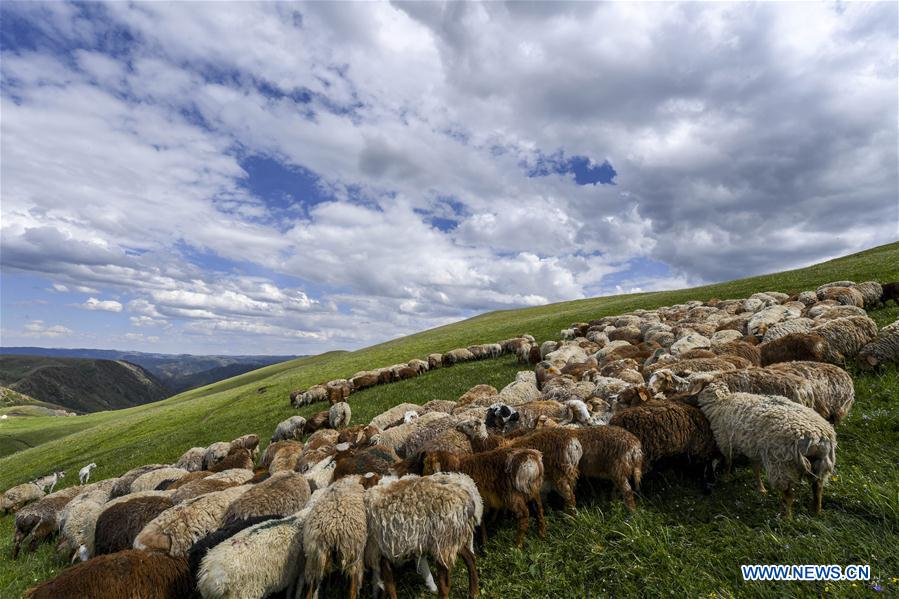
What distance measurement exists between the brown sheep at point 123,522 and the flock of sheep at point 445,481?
0.10 ft

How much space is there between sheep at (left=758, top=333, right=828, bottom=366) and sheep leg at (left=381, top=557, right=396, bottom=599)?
1158 cm

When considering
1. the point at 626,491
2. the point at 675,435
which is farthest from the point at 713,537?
the point at 675,435

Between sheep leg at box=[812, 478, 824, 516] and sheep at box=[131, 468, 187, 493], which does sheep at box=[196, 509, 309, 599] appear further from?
sheep at box=[131, 468, 187, 493]

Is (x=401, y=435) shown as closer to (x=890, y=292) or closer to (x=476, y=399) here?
(x=476, y=399)

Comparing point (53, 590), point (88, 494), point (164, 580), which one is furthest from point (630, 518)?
point (88, 494)

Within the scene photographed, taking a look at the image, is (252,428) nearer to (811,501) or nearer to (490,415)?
(490,415)

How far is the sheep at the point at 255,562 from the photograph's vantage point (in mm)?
5602

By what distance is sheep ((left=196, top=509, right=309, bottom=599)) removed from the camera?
18.4 feet

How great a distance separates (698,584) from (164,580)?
7.43 metres

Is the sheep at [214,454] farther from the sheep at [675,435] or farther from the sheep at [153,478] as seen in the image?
the sheep at [675,435]

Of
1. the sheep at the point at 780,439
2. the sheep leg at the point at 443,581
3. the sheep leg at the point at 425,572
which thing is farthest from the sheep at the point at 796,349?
the sheep leg at the point at 425,572

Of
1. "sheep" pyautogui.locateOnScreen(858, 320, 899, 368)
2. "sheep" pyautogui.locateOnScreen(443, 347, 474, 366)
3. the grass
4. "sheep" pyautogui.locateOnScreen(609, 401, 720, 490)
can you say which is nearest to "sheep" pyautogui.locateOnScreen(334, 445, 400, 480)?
the grass

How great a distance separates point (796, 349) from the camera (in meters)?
11.4

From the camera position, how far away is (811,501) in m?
5.73
